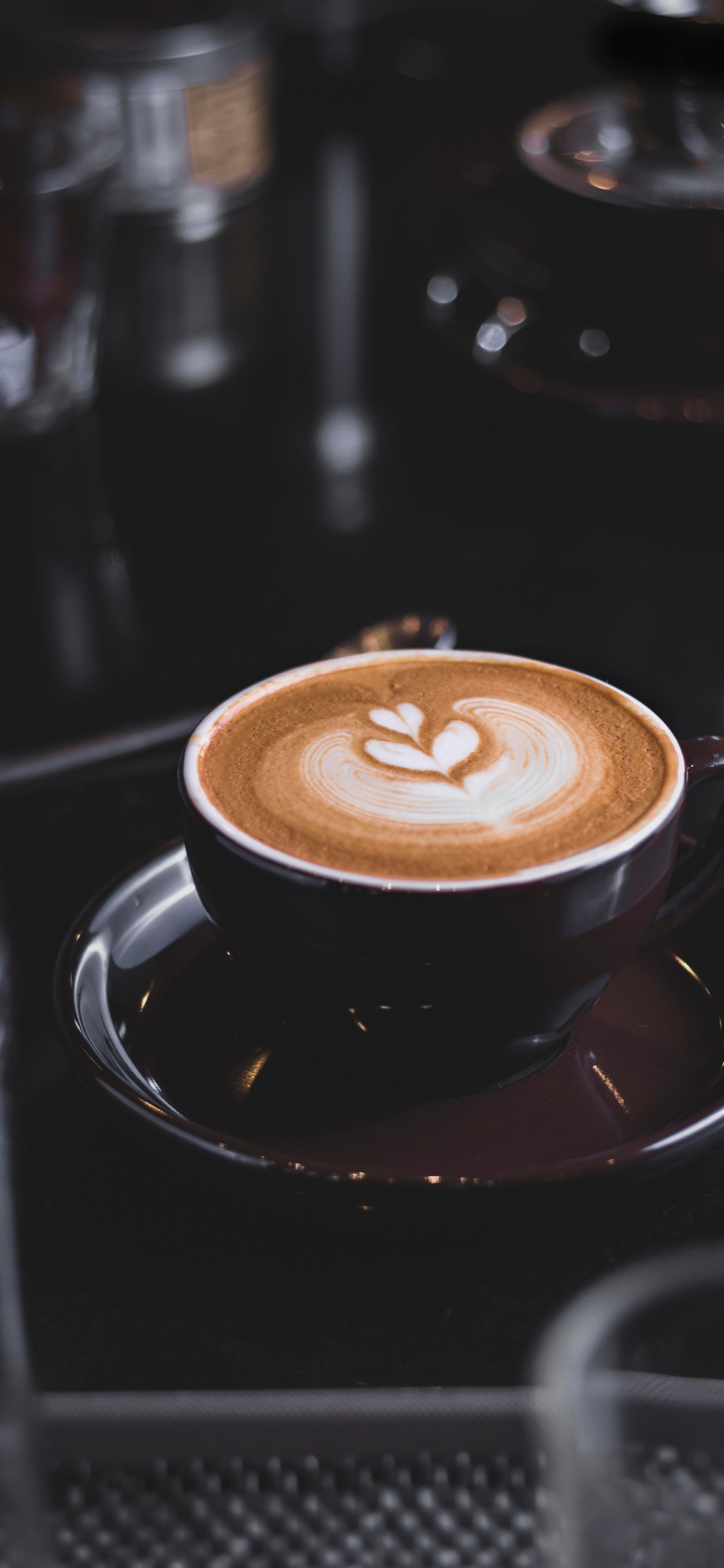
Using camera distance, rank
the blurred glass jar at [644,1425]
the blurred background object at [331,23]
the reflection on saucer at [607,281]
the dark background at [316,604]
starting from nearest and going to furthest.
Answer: the blurred glass jar at [644,1425] → the dark background at [316,604] → the reflection on saucer at [607,281] → the blurred background object at [331,23]

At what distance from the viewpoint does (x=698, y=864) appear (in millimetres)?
509

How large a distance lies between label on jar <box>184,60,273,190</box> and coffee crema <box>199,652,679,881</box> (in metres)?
0.89

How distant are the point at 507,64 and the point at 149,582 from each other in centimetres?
127

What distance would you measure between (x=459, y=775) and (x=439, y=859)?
50 mm

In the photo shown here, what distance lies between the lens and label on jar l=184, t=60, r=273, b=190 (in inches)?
49.4

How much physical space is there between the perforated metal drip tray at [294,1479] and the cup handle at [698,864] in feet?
0.55

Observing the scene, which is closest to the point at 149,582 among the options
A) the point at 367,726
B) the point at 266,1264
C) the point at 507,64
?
the point at 367,726

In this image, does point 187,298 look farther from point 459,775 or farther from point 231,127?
point 459,775

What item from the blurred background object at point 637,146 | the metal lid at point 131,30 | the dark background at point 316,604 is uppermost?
the metal lid at point 131,30

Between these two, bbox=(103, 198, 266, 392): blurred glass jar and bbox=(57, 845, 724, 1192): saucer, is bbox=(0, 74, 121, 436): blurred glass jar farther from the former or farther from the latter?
bbox=(57, 845, 724, 1192): saucer

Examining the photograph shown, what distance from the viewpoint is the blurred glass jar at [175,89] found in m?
1.23

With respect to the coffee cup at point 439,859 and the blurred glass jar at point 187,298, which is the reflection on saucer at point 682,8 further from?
the coffee cup at point 439,859

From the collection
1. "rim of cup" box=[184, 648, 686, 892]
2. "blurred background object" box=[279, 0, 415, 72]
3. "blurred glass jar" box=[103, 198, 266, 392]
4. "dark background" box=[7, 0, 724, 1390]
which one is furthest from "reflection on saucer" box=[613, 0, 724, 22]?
"rim of cup" box=[184, 648, 686, 892]

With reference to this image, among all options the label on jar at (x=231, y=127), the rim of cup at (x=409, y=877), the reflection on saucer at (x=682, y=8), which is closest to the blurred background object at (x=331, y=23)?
the label on jar at (x=231, y=127)
